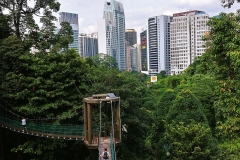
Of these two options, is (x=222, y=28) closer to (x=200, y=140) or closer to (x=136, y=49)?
(x=200, y=140)

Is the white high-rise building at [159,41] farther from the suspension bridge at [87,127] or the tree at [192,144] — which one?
the suspension bridge at [87,127]

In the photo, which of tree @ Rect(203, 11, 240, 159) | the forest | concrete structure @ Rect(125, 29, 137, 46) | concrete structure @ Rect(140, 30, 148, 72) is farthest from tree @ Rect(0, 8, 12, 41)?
concrete structure @ Rect(125, 29, 137, 46)

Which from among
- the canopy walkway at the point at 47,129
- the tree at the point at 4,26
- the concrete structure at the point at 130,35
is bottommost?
the canopy walkway at the point at 47,129

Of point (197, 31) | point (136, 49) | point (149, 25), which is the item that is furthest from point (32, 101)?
point (136, 49)

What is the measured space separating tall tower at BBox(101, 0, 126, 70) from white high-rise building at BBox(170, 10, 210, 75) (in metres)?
13.0

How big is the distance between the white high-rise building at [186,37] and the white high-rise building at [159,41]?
233cm

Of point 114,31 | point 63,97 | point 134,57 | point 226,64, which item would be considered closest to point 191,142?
point 226,64

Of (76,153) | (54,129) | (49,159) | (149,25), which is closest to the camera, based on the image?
(54,129)

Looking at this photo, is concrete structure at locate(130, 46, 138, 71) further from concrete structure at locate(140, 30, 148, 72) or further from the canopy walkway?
the canopy walkway

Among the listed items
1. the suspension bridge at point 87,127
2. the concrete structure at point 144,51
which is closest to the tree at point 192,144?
the suspension bridge at point 87,127

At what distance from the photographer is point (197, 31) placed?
4581 cm

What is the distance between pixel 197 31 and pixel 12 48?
139 ft

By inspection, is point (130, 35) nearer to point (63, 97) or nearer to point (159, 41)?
point (159, 41)

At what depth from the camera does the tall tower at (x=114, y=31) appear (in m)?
55.2
